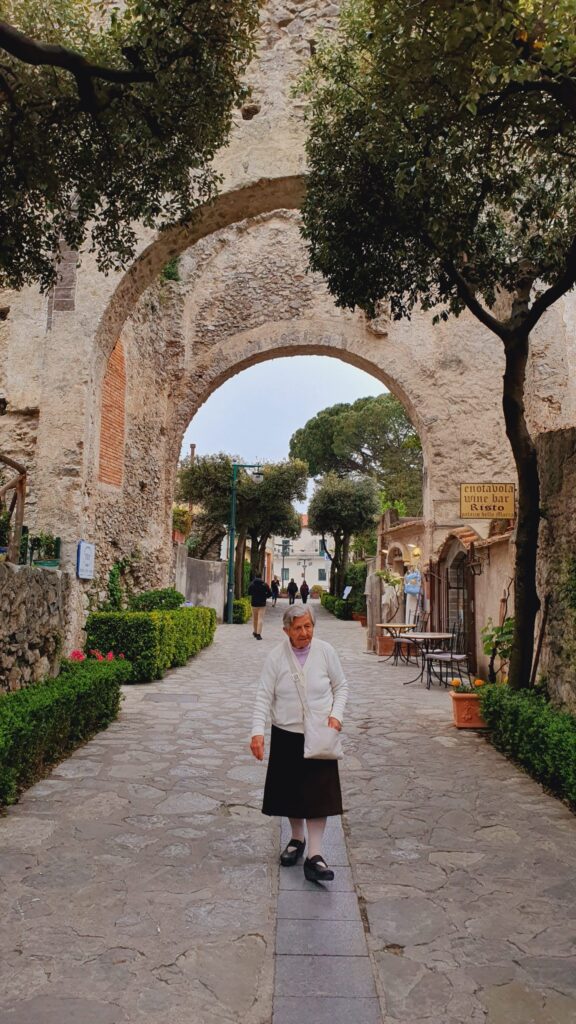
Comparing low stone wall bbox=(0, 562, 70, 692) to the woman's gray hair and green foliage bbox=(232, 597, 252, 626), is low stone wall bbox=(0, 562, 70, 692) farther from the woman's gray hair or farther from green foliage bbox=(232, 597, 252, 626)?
green foliage bbox=(232, 597, 252, 626)

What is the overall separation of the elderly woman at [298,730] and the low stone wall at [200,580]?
14106mm

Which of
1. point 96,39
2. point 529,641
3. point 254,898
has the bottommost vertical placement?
point 254,898

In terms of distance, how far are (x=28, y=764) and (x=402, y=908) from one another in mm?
2873

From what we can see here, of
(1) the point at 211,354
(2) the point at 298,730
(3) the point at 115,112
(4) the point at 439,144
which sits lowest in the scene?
(2) the point at 298,730

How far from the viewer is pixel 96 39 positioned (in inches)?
241

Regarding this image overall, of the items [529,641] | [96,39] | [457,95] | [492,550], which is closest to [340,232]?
[457,95]

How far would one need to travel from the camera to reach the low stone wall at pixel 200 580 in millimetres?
18234

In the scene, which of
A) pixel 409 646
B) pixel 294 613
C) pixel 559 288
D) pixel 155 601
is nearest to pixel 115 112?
pixel 559 288

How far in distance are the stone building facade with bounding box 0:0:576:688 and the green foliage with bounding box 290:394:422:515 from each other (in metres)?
18.7

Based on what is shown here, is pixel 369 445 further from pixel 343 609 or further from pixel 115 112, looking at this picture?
pixel 115 112

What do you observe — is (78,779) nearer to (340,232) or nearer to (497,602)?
(340,232)

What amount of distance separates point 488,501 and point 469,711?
2.60 m

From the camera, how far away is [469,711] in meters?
6.98

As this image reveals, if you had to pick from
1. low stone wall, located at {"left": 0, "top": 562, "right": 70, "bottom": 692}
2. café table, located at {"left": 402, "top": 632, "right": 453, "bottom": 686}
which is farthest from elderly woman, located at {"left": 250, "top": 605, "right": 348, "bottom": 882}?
café table, located at {"left": 402, "top": 632, "right": 453, "bottom": 686}
